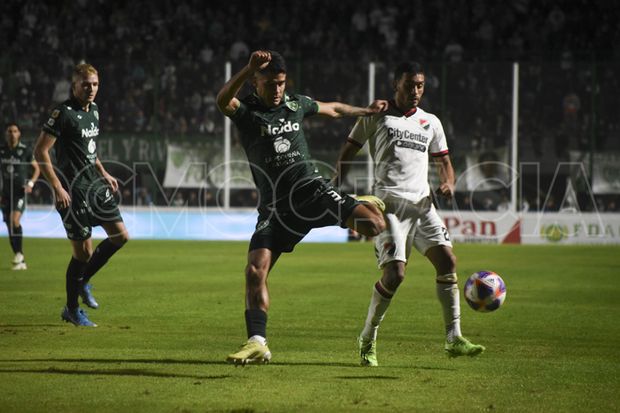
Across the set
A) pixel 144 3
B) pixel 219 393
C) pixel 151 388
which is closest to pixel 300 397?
pixel 219 393

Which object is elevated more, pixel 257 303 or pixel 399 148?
pixel 399 148

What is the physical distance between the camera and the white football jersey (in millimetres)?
8430

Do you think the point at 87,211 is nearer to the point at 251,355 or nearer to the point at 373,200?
the point at 373,200

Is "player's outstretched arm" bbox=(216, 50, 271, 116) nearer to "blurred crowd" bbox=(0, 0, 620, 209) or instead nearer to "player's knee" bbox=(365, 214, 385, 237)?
"player's knee" bbox=(365, 214, 385, 237)

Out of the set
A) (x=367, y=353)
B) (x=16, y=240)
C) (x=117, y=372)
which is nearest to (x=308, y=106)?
(x=367, y=353)

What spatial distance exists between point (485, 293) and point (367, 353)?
138cm

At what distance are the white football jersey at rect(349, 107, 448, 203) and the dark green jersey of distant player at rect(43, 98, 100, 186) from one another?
11.4 ft

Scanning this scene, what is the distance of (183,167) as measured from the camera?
2533 centimetres

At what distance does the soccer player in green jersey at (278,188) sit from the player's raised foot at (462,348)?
122 cm

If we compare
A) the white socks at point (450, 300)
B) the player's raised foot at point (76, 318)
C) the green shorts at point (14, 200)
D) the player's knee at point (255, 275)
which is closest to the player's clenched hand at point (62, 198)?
the player's raised foot at point (76, 318)

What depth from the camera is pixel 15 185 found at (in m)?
18.1

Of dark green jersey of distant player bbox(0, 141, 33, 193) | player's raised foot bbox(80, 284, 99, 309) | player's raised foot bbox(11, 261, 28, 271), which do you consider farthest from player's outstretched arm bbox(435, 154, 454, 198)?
dark green jersey of distant player bbox(0, 141, 33, 193)

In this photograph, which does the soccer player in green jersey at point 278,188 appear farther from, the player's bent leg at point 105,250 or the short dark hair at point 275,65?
the player's bent leg at point 105,250

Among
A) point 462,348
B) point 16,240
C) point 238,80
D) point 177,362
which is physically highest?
point 238,80
